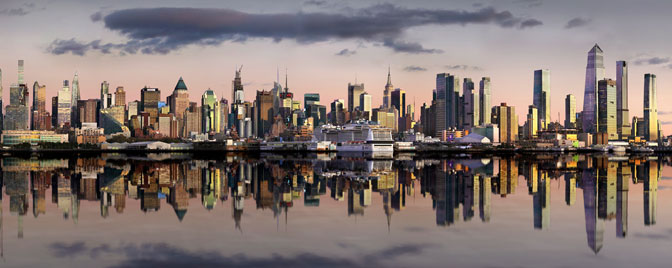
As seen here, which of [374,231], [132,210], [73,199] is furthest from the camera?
[73,199]

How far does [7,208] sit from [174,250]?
15.4 meters

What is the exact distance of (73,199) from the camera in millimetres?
34344

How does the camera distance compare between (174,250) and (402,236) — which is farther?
(402,236)

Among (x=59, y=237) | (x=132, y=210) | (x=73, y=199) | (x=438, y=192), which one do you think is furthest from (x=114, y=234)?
(x=438, y=192)

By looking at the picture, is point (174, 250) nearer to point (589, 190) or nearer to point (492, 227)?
point (492, 227)

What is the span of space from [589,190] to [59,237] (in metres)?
33.0

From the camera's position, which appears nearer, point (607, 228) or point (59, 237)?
point (59, 237)

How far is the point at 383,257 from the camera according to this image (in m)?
18.7

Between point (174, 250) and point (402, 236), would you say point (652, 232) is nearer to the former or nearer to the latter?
point (402, 236)

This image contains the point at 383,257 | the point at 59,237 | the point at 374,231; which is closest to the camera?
the point at 383,257

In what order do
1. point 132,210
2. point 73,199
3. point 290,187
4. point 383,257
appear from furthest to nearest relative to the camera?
1. point 290,187
2. point 73,199
3. point 132,210
4. point 383,257

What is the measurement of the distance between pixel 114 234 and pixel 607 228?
1932cm

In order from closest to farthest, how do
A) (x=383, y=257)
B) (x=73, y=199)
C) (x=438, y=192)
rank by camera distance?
1. (x=383, y=257)
2. (x=73, y=199)
3. (x=438, y=192)

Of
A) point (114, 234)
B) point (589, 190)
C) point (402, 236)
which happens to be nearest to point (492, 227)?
point (402, 236)
